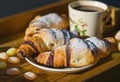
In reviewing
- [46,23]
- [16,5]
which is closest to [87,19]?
[46,23]

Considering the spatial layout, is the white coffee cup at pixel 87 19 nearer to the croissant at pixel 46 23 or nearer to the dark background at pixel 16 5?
the croissant at pixel 46 23

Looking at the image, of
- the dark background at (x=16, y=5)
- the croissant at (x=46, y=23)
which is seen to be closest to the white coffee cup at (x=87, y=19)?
the croissant at (x=46, y=23)

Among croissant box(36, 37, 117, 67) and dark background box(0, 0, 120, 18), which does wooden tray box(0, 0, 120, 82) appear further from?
dark background box(0, 0, 120, 18)

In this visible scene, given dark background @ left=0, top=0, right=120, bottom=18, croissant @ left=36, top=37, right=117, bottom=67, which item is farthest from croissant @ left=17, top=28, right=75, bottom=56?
dark background @ left=0, top=0, right=120, bottom=18

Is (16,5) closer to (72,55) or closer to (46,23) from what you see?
(46,23)

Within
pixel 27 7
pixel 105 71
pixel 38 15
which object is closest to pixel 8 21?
pixel 38 15

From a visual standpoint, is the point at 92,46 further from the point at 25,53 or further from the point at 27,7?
the point at 27,7
